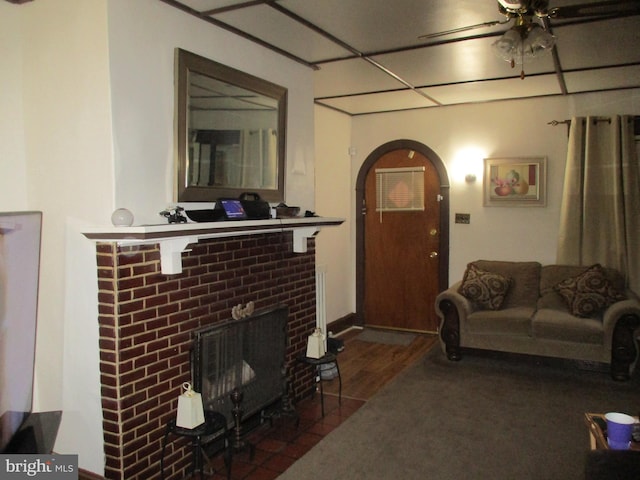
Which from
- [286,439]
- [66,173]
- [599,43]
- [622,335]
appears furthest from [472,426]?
[66,173]

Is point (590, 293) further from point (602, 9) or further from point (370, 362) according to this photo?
point (602, 9)

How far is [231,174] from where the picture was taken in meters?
2.86

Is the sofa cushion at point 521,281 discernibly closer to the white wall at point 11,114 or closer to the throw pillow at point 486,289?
the throw pillow at point 486,289

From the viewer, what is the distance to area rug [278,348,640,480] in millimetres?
2734

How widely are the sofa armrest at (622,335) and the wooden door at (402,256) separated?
1.79 m

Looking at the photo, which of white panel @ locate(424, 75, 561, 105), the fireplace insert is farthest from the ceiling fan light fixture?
white panel @ locate(424, 75, 561, 105)

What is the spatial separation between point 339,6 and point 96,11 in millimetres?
1103

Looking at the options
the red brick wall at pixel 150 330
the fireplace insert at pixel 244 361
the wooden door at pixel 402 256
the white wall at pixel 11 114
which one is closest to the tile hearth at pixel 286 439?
the fireplace insert at pixel 244 361

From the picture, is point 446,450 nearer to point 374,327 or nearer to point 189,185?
point 189,185

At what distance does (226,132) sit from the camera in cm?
280

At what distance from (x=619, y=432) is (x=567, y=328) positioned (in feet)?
7.02

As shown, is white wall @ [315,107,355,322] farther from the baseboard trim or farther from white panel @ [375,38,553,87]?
white panel @ [375,38,553,87]

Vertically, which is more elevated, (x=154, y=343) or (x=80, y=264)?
(x=80, y=264)

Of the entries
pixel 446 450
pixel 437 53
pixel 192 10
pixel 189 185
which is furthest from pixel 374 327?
Answer: pixel 192 10
